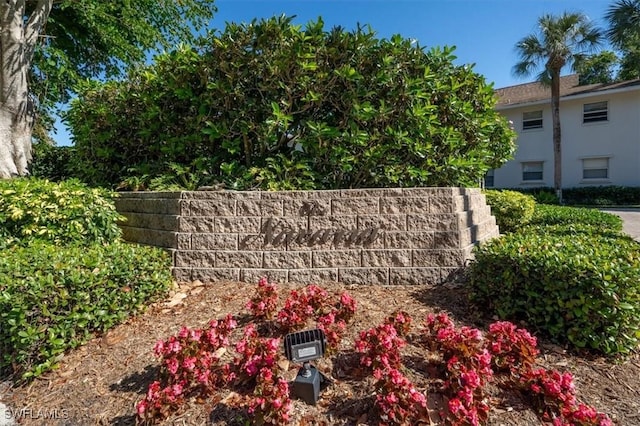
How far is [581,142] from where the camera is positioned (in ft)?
55.4

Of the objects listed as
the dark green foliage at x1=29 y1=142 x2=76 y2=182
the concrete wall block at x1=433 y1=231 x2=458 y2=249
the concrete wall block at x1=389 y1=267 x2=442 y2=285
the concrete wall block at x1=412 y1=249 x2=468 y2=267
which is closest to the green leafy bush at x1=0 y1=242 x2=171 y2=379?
the concrete wall block at x1=389 y1=267 x2=442 y2=285

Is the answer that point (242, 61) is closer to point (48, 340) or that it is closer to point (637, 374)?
point (48, 340)

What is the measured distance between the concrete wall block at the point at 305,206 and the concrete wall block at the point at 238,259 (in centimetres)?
58

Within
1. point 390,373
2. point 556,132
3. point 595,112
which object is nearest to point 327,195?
point 390,373

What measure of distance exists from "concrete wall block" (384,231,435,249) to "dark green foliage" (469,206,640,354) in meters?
0.57

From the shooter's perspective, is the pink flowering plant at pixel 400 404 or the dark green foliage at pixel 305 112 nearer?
the pink flowering plant at pixel 400 404

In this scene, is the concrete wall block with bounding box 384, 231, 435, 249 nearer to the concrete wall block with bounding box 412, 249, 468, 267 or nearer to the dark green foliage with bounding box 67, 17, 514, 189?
the concrete wall block with bounding box 412, 249, 468, 267

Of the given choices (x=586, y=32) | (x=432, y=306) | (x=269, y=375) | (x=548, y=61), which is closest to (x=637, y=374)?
(x=432, y=306)

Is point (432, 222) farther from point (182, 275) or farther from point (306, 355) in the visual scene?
point (182, 275)

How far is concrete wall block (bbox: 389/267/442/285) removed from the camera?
362 cm

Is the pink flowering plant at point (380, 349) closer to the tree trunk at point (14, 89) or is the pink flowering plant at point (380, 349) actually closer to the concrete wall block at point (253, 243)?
the concrete wall block at point (253, 243)

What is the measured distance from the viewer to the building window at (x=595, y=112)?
53.7ft

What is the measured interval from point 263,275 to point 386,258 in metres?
1.34

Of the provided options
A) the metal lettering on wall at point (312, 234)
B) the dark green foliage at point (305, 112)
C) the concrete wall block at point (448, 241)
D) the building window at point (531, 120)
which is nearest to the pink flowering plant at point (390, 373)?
the metal lettering on wall at point (312, 234)
